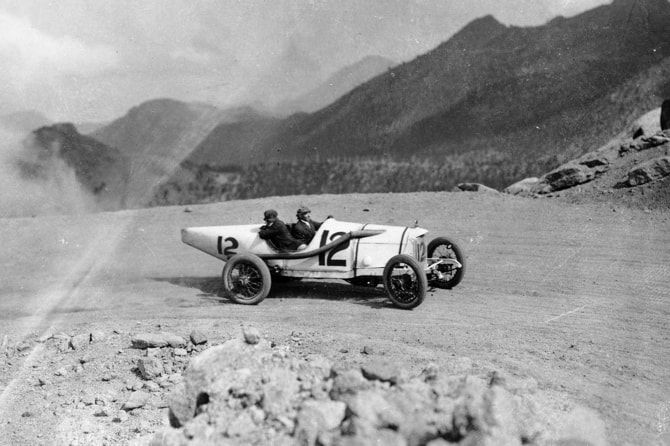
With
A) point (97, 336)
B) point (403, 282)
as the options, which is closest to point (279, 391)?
point (97, 336)

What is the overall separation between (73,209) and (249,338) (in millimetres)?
14152

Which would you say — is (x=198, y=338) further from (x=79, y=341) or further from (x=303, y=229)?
(x=303, y=229)

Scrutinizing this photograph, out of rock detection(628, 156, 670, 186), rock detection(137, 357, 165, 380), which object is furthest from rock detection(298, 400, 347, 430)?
rock detection(628, 156, 670, 186)

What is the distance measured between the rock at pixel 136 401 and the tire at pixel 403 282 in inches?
142

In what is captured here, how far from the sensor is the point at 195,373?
4.51 metres

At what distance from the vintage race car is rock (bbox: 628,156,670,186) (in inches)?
290

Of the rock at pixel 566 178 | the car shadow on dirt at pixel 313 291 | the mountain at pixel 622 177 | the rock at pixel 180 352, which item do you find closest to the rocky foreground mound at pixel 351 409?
the rock at pixel 180 352

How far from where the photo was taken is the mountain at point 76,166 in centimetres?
1875

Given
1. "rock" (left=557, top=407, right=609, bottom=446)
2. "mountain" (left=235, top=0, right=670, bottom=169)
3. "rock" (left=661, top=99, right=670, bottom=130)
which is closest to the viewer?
"rock" (left=557, top=407, right=609, bottom=446)

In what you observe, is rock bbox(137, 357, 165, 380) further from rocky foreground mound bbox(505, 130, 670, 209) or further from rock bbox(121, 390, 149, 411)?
rocky foreground mound bbox(505, 130, 670, 209)

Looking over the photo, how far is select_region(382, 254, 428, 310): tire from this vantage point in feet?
27.8

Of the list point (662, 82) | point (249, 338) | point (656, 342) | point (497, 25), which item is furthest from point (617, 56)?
point (249, 338)

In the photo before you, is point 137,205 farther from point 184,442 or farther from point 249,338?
point 184,442

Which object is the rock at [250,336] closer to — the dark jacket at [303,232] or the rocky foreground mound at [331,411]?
the rocky foreground mound at [331,411]
